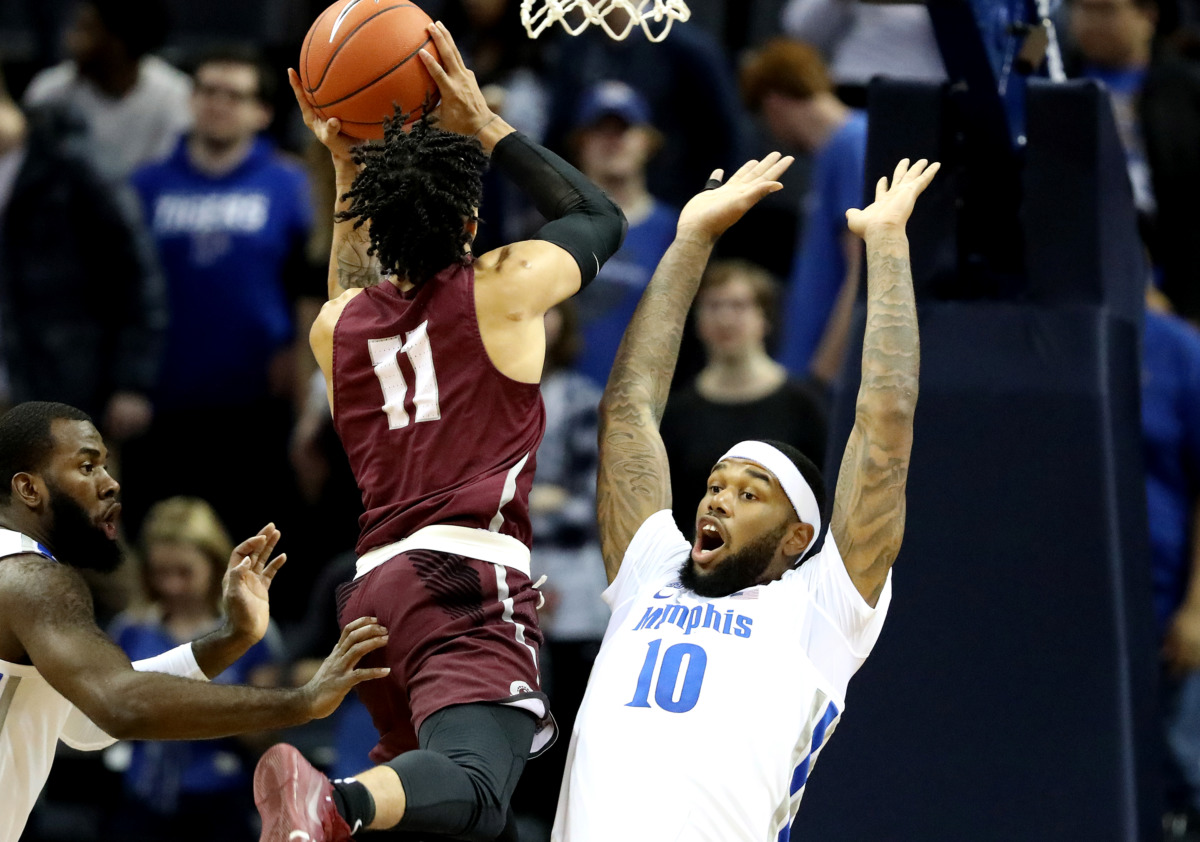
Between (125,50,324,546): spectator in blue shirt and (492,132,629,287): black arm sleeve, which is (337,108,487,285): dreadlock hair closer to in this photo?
(492,132,629,287): black arm sleeve

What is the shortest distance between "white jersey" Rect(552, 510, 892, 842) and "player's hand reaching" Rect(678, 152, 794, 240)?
3.87 feet

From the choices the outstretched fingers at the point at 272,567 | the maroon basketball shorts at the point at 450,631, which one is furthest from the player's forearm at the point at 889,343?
the outstretched fingers at the point at 272,567

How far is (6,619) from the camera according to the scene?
5.32 m

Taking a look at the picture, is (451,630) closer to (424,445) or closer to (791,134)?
(424,445)

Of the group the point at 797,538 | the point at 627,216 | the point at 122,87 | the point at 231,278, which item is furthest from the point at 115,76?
the point at 797,538

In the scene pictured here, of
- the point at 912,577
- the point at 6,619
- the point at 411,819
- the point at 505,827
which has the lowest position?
the point at 912,577

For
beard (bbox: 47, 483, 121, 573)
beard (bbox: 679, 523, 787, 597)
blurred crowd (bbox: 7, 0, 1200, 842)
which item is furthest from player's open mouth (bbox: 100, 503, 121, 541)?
blurred crowd (bbox: 7, 0, 1200, 842)

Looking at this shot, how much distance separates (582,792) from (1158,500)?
3658 millimetres

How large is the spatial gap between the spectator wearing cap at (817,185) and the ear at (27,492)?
4228mm

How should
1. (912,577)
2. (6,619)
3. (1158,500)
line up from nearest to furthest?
1. (6,619)
2. (912,577)
3. (1158,500)

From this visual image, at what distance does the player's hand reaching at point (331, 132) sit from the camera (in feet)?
19.2

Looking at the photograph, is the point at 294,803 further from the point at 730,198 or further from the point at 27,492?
the point at 730,198

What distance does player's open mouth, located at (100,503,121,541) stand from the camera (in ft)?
18.4

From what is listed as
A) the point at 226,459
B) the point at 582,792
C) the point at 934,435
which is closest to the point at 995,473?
the point at 934,435
